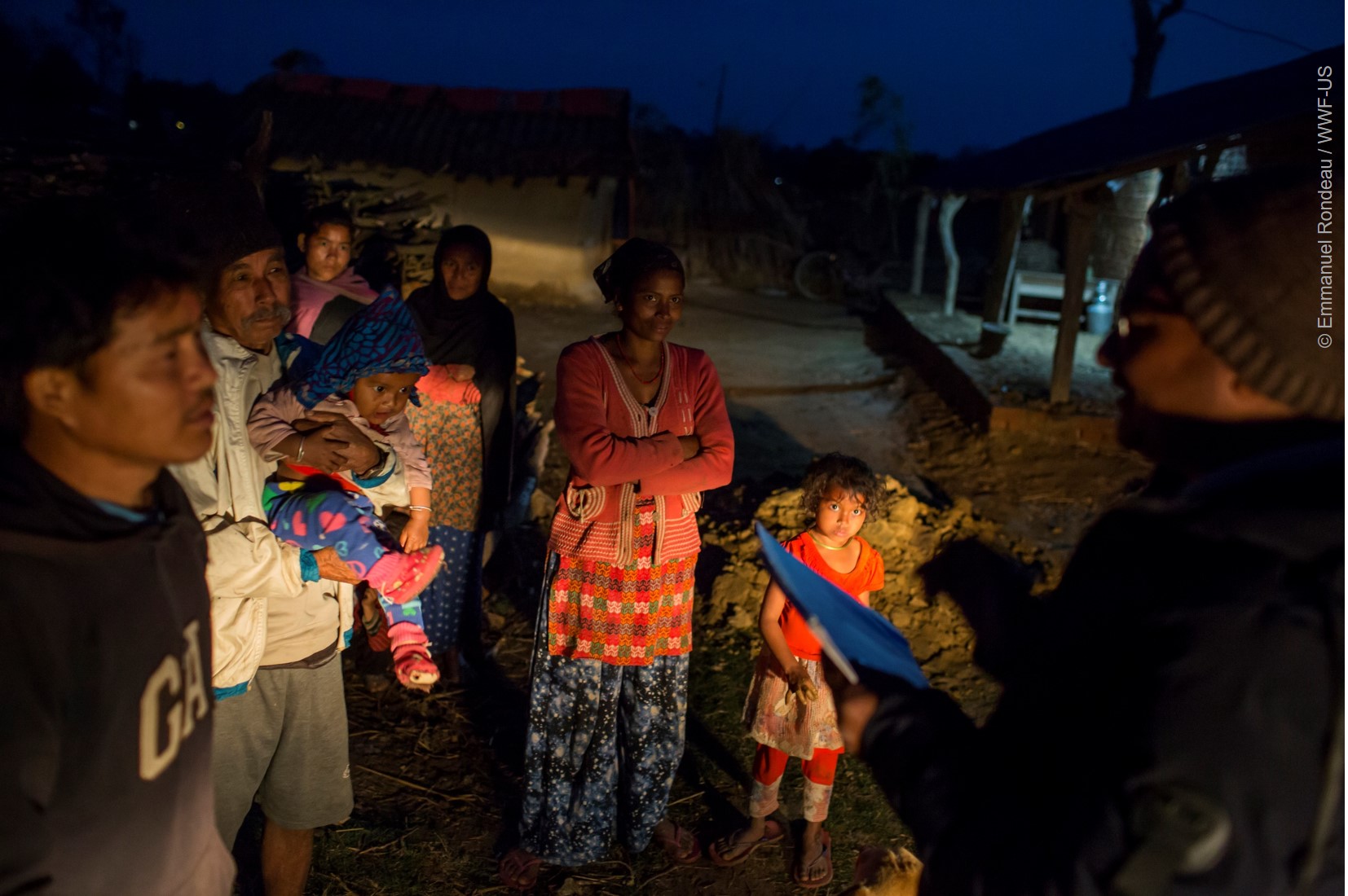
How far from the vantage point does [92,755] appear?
1.16m

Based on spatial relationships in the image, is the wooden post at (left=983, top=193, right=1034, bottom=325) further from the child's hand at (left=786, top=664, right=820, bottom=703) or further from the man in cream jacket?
the man in cream jacket

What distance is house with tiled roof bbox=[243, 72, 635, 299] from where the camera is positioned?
13.2m

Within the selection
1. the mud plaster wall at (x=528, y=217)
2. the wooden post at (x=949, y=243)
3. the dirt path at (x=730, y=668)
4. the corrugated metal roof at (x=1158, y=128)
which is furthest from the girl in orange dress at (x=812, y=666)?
the mud plaster wall at (x=528, y=217)

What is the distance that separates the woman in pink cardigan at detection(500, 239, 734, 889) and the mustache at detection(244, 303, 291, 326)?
30.4 inches

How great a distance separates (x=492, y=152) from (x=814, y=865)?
12.5 m

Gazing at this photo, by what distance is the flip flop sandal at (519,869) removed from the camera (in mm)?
2832

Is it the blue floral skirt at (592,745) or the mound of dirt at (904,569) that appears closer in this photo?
the blue floral skirt at (592,745)

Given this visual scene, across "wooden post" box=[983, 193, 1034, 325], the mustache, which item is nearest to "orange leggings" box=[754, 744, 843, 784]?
the mustache

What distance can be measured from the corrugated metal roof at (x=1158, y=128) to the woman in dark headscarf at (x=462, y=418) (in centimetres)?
493

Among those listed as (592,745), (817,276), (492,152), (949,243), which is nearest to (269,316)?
(592,745)

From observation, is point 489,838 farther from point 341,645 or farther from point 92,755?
point 92,755

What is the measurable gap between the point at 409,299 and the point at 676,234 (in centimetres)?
1532

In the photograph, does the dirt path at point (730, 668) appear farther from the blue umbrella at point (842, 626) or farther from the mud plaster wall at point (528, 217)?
the mud plaster wall at point (528, 217)

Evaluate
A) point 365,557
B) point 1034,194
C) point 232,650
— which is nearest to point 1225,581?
point 365,557
